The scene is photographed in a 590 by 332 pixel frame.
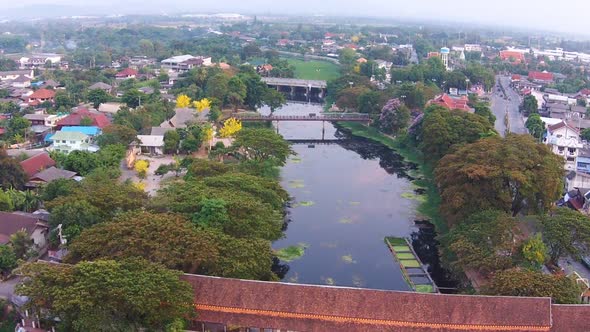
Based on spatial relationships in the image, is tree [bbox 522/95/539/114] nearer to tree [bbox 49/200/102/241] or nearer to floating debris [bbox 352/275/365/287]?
floating debris [bbox 352/275/365/287]

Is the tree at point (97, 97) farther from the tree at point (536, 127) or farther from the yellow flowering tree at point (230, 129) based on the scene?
the tree at point (536, 127)

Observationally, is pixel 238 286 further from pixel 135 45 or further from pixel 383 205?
pixel 135 45

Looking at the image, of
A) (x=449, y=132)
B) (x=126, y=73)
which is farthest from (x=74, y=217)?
(x=126, y=73)

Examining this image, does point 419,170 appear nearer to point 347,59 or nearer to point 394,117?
point 394,117

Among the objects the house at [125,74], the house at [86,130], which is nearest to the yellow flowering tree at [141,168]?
the house at [86,130]

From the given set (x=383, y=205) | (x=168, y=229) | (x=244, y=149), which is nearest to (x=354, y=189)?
(x=383, y=205)
